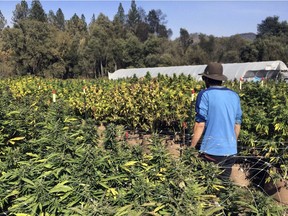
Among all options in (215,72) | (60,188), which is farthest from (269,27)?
(60,188)

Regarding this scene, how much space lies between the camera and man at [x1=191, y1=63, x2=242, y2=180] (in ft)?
10.8

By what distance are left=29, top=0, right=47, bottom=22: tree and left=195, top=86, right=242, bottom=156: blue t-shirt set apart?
65499mm

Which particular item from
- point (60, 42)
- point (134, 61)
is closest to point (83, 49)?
point (60, 42)

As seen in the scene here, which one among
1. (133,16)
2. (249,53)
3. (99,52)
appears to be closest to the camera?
(249,53)

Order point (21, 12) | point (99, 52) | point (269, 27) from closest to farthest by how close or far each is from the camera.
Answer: point (99, 52) < point (21, 12) < point (269, 27)

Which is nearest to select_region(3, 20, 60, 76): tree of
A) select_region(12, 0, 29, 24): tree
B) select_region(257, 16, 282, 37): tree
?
select_region(12, 0, 29, 24): tree

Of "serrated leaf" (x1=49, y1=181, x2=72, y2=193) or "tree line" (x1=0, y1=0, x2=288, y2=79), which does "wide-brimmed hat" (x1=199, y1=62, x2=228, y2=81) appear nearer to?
"serrated leaf" (x1=49, y1=181, x2=72, y2=193)

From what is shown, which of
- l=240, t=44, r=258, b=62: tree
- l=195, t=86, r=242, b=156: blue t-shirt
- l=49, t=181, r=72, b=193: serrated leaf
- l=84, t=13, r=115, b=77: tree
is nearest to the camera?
l=49, t=181, r=72, b=193: serrated leaf

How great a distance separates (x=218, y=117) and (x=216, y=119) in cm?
3

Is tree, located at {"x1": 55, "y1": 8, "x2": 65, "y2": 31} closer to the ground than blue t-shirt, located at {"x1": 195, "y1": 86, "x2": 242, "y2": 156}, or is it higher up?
higher up

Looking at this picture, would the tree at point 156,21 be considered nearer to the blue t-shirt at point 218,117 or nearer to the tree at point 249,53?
the tree at point 249,53

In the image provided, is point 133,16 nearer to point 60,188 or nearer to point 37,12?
point 37,12

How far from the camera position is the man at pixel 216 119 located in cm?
328

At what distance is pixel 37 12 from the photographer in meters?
64.6
